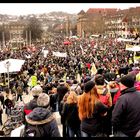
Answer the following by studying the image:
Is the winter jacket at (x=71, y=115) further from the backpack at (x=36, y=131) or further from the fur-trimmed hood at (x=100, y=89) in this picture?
the backpack at (x=36, y=131)

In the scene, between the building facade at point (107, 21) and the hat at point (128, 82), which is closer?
the hat at point (128, 82)

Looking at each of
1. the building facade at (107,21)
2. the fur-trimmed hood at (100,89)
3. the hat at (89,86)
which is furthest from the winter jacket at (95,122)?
the building facade at (107,21)

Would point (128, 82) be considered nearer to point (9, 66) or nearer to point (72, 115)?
point (72, 115)

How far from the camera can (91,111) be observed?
15.7ft

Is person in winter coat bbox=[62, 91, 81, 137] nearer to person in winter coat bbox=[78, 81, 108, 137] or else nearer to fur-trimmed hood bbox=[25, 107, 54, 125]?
person in winter coat bbox=[78, 81, 108, 137]

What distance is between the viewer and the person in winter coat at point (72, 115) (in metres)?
5.35

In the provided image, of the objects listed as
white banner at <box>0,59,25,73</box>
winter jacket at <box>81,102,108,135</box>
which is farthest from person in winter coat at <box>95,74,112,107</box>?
white banner at <box>0,59,25,73</box>

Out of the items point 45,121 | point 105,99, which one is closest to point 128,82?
point 105,99

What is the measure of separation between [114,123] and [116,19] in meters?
138

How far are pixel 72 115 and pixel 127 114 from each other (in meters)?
1.36

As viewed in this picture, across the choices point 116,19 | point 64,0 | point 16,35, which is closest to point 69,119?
point 64,0

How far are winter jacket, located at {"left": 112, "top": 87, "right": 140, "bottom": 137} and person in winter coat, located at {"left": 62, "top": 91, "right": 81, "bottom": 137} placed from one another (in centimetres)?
118

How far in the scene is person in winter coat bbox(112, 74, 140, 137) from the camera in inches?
163

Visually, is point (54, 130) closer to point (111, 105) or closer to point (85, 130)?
point (85, 130)
